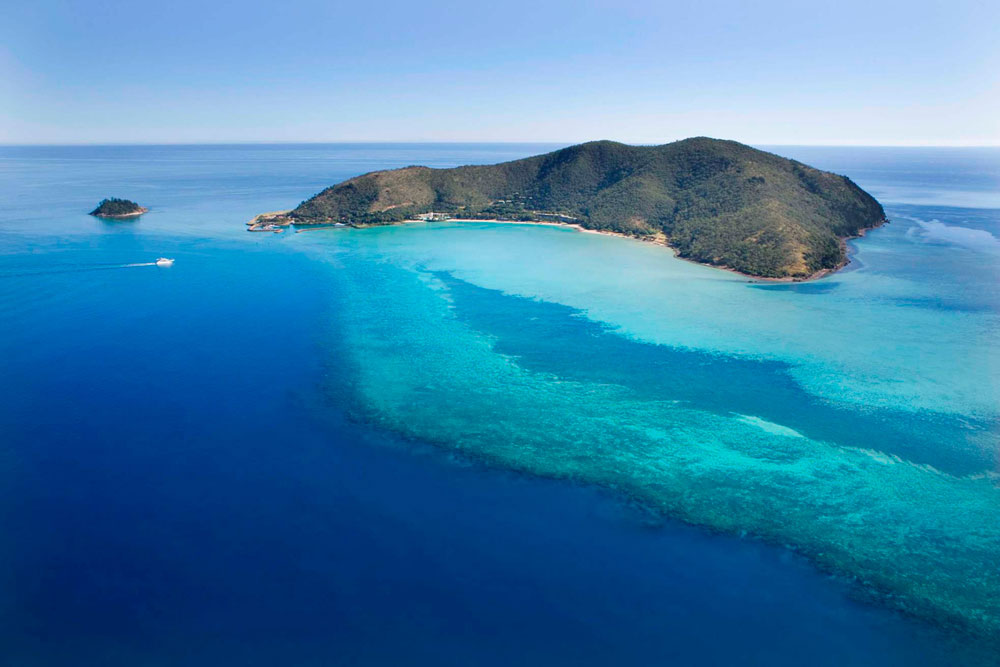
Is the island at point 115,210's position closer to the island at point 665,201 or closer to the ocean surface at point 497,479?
the island at point 665,201

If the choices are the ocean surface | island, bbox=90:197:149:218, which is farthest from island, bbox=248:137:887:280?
island, bbox=90:197:149:218

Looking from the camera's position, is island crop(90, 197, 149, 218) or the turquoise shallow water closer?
the turquoise shallow water

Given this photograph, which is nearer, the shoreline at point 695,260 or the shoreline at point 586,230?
the shoreline at point 695,260

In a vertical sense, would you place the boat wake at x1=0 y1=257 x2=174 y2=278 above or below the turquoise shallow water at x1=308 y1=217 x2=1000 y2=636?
above

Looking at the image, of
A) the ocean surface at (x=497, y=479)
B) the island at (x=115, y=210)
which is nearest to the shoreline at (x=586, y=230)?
the ocean surface at (x=497, y=479)

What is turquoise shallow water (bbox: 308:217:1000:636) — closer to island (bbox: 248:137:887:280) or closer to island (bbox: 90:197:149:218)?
island (bbox: 248:137:887:280)

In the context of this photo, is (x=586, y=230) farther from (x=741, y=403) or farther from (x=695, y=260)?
(x=741, y=403)

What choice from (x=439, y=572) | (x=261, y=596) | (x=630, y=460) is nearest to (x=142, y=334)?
(x=261, y=596)
